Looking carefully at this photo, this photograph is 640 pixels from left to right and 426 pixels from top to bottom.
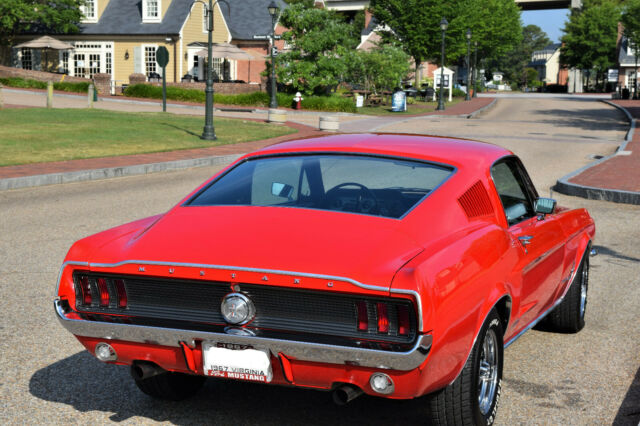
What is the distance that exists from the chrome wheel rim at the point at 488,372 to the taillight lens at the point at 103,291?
184 centimetres

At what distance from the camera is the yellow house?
5538 centimetres

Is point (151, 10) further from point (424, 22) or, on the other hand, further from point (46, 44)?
point (424, 22)

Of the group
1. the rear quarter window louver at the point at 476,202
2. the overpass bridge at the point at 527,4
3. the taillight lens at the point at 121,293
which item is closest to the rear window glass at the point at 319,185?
the rear quarter window louver at the point at 476,202

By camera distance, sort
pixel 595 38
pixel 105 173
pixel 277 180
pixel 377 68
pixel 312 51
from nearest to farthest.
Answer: pixel 277 180, pixel 105 173, pixel 312 51, pixel 377 68, pixel 595 38

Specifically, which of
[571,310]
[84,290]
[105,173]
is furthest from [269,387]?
[105,173]

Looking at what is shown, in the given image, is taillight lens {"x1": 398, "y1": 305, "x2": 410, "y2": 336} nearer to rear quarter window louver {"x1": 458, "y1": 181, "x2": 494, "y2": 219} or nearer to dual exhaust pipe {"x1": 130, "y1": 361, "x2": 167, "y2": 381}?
rear quarter window louver {"x1": 458, "y1": 181, "x2": 494, "y2": 219}

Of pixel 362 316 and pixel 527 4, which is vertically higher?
pixel 527 4

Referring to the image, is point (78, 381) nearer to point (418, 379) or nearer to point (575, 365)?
point (418, 379)

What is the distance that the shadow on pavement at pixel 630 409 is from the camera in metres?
4.44

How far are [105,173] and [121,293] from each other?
13582 mm

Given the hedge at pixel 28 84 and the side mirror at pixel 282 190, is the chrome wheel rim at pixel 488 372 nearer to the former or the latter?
the side mirror at pixel 282 190

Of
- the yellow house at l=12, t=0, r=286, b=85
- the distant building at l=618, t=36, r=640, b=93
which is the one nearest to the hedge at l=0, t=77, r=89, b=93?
the yellow house at l=12, t=0, r=286, b=85

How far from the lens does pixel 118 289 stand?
13.1 ft

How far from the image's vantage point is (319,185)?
187 inches
